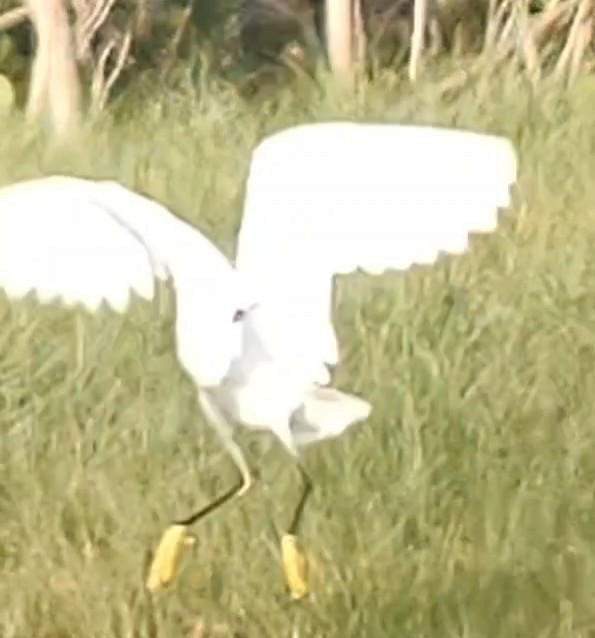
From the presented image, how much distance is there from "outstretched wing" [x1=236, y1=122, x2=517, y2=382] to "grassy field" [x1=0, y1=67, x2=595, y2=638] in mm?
18

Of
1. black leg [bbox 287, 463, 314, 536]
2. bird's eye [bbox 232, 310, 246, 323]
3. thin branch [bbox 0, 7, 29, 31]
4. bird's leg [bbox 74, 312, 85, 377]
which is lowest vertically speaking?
black leg [bbox 287, 463, 314, 536]

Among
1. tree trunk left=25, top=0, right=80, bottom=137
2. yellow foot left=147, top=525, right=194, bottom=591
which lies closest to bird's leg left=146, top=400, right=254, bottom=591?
yellow foot left=147, top=525, right=194, bottom=591

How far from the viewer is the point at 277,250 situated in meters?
0.68

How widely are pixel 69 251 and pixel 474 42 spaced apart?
0.68ft

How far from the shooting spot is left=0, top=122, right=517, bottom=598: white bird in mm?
662

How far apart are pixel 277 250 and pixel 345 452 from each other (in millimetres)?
88

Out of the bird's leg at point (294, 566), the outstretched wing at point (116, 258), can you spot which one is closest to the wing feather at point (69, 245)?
the outstretched wing at point (116, 258)

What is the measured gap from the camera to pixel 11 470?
Result: 699 mm

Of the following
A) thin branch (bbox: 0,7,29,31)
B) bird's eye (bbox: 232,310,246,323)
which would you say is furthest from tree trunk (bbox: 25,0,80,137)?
bird's eye (bbox: 232,310,246,323)

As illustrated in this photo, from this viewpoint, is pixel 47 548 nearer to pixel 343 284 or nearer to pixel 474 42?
pixel 343 284

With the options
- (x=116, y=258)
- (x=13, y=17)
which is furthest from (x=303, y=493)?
(x=13, y=17)

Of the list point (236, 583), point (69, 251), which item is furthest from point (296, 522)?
point (69, 251)

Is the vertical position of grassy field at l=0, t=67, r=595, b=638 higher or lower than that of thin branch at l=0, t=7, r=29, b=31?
lower

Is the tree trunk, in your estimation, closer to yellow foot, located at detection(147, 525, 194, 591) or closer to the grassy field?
the grassy field
